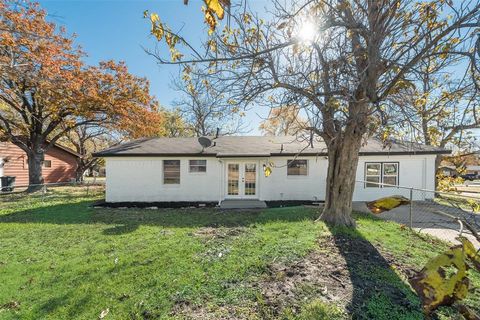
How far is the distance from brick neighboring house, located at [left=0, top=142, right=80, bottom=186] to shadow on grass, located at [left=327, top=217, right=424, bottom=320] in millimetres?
25195

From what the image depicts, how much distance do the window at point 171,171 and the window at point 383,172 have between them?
9.71 metres

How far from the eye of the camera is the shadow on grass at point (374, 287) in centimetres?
330

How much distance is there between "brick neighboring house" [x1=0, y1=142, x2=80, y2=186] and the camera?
2034cm

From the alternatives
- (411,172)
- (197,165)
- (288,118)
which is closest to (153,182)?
(197,165)

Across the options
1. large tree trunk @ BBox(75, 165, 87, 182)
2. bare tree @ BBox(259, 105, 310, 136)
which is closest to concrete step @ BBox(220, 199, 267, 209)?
bare tree @ BBox(259, 105, 310, 136)

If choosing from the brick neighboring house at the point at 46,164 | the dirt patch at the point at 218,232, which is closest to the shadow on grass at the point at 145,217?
the dirt patch at the point at 218,232

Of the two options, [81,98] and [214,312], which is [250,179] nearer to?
[214,312]

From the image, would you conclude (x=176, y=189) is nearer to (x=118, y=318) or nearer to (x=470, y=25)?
(x=118, y=318)

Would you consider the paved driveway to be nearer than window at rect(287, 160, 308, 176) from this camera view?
Yes

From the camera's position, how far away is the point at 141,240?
6.61 meters

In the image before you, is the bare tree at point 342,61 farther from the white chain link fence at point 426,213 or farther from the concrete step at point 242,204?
the concrete step at point 242,204

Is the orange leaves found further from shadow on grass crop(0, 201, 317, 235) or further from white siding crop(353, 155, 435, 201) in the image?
white siding crop(353, 155, 435, 201)

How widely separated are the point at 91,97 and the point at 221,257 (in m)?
15.1

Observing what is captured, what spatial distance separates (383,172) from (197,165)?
9.52 metres
